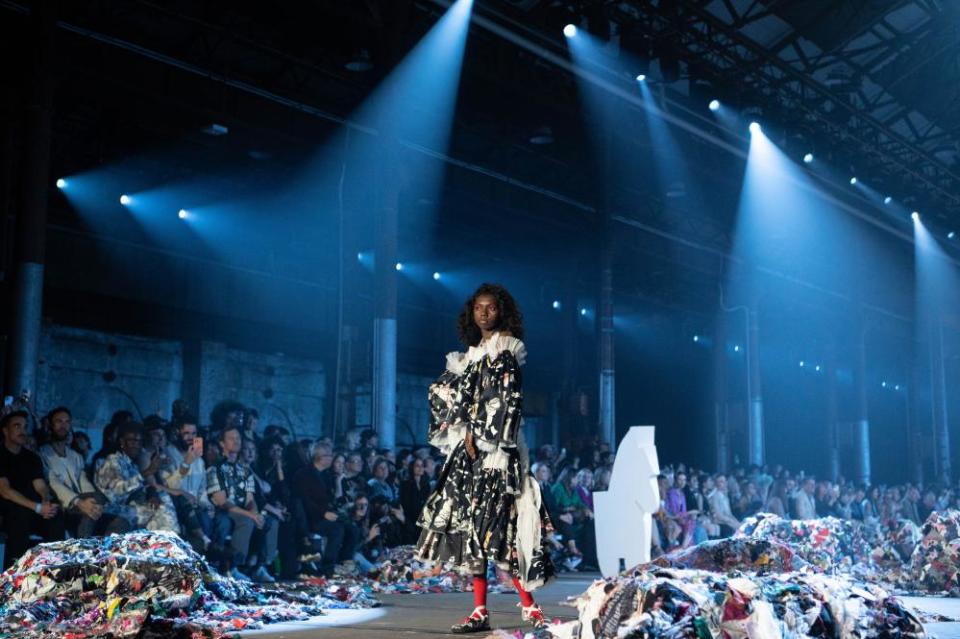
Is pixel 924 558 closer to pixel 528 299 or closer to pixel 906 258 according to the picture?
pixel 528 299

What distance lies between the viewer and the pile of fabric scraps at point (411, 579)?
8188 mm

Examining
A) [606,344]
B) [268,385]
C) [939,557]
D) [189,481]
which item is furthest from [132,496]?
[268,385]

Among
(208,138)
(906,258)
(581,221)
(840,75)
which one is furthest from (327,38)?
(906,258)

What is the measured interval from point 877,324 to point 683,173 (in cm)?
1137

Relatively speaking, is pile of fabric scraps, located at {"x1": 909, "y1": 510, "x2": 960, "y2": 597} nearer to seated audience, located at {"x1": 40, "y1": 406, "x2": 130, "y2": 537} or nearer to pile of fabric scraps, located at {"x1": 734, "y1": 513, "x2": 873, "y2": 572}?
pile of fabric scraps, located at {"x1": 734, "y1": 513, "x2": 873, "y2": 572}

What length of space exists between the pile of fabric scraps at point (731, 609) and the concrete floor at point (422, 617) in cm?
101

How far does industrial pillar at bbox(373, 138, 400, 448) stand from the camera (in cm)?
1272

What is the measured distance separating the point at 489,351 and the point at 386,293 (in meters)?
7.86

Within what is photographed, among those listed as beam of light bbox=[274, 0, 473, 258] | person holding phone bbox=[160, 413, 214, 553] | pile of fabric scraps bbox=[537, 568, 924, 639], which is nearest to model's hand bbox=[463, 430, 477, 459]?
pile of fabric scraps bbox=[537, 568, 924, 639]

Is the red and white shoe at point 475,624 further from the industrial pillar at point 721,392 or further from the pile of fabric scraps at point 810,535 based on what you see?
the industrial pillar at point 721,392

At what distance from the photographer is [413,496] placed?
10.7 meters

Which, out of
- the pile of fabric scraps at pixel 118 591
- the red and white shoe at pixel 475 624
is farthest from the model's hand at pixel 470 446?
the pile of fabric scraps at pixel 118 591

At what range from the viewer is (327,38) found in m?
13.7

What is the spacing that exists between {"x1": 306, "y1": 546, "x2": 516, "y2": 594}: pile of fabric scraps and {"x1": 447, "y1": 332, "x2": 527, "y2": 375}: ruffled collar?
9.27 feet
